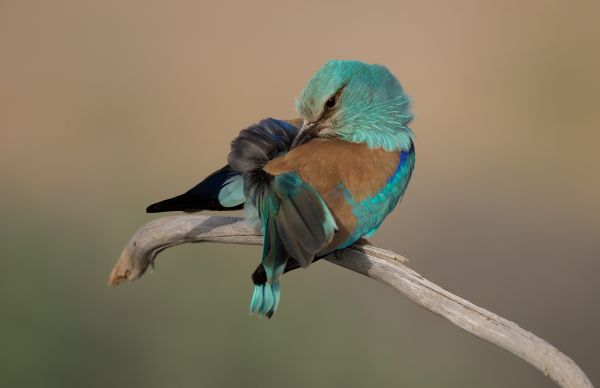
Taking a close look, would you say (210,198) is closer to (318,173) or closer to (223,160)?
(318,173)

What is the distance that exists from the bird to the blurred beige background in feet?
7.36

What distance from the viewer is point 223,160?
8.84 m

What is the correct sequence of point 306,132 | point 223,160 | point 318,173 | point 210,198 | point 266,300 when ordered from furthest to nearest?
point 223,160 → point 306,132 → point 210,198 → point 318,173 → point 266,300

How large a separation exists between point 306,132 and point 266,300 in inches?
32.0

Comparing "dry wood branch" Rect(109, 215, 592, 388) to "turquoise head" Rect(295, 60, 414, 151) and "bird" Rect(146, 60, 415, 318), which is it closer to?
"bird" Rect(146, 60, 415, 318)

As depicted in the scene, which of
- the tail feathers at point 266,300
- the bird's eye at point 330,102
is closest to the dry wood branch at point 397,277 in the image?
the tail feathers at point 266,300

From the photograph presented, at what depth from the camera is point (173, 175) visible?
877 cm

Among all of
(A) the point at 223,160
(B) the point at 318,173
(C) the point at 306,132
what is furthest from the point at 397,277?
(A) the point at 223,160

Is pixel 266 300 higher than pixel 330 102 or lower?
lower

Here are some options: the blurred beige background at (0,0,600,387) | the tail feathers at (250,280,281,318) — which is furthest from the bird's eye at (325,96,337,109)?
the blurred beige background at (0,0,600,387)

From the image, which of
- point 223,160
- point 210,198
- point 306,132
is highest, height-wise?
point 306,132

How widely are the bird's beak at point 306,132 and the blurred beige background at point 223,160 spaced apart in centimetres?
226

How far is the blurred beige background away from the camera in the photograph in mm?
6555

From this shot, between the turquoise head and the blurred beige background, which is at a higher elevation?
the turquoise head
